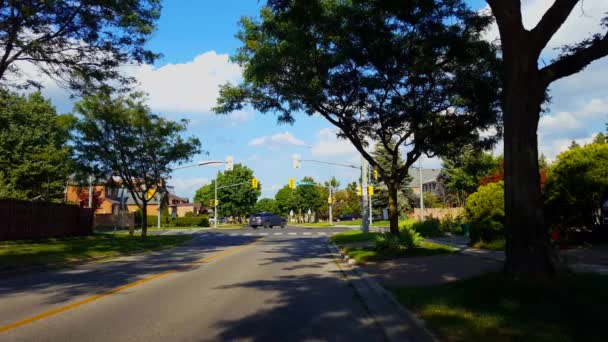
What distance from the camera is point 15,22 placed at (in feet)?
52.2

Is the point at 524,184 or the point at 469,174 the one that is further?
the point at 469,174

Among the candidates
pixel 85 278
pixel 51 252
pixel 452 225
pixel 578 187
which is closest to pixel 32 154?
pixel 51 252

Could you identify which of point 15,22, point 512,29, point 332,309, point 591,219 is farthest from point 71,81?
point 591,219

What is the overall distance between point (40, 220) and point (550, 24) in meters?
26.2

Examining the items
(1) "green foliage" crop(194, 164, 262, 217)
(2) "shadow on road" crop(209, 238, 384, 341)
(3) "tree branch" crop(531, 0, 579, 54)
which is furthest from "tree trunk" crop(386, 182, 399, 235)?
(1) "green foliage" crop(194, 164, 262, 217)

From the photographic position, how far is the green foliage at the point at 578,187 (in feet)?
52.4

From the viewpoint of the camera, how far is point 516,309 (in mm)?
6898

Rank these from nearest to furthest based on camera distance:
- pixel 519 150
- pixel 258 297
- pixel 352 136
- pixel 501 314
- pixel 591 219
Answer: pixel 501 314
pixel 519 150
pixel 258 297
pixel 591 219
pixel 352 136

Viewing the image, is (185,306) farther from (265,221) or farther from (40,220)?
(265,221)

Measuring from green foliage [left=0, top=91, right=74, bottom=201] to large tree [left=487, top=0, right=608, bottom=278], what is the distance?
37196 mm

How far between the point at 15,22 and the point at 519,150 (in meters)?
14.7

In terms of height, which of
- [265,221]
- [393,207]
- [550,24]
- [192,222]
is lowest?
[192,222]

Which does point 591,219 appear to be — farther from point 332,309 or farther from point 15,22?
point 15,22

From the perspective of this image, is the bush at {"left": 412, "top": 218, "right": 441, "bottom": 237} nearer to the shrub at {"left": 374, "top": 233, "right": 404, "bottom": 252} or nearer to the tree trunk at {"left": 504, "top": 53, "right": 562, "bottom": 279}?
the shrub at {"left": 374, "top": 233, "right": 404, "bottom": 252}
